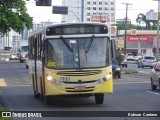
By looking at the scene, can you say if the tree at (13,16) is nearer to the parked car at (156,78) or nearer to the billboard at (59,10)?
the parked car at (156,78)

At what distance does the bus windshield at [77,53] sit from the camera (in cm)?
1958

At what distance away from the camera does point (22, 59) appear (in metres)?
84.8

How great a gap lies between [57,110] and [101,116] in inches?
90.0

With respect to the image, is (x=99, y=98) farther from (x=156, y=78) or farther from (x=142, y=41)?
(x=142, y=41)

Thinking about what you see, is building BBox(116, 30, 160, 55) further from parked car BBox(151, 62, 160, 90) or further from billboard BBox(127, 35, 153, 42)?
parked car BBox(151, 62, 160, 90)

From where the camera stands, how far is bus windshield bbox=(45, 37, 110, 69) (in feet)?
64.2

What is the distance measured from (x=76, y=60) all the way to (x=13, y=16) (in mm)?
3631

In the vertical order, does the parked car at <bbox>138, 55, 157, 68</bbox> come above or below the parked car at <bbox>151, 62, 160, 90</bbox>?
below

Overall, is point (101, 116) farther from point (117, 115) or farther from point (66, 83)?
→ point (66, 83)

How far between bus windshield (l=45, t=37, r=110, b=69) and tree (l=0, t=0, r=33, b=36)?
2.54 meters

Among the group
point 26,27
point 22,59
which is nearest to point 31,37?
point 26,27

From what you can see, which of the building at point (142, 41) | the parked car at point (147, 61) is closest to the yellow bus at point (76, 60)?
the parked car at point (147, 61)

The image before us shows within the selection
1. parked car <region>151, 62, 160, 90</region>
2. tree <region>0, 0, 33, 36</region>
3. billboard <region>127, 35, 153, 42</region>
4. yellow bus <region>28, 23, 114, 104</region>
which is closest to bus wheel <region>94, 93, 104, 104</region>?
yellow bus <region>28, 23, 114, 104</region>

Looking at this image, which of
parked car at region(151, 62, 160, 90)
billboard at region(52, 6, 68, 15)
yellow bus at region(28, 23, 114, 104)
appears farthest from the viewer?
billboard at region(52, 6, 68, 15)
